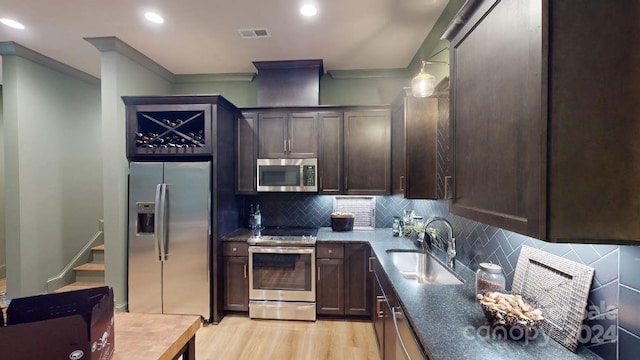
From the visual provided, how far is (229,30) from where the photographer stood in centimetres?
264

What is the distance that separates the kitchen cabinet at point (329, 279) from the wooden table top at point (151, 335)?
1839 mm

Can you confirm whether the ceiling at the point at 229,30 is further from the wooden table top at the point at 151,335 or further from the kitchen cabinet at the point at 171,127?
the wooden table top at the point at 151,335

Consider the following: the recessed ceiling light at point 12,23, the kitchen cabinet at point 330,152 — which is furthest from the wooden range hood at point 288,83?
the recessed ceiling light at point 12,23

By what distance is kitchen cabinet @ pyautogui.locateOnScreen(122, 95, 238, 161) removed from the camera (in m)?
2.89

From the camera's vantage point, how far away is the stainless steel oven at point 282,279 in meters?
2.95

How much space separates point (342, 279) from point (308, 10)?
268 centimetres

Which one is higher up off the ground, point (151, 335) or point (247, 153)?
point (247, 153)

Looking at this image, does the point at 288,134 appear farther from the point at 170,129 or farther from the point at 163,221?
the point at 163,221

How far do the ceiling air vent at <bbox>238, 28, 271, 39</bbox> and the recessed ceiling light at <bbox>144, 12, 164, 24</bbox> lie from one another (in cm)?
70

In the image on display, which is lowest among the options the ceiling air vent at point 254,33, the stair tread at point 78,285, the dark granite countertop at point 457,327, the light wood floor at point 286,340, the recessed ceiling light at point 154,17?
the light wood floor at point 286,340

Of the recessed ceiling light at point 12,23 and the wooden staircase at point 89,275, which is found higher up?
the recessed ceiling light at point 12,23

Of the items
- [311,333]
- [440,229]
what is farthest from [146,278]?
[440,229]

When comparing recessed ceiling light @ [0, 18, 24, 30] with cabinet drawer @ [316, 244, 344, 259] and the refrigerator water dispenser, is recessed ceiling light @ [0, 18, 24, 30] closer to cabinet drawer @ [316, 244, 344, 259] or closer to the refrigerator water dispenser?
the refrigerator water dispenser

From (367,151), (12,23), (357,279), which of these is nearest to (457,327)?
(357,279)
